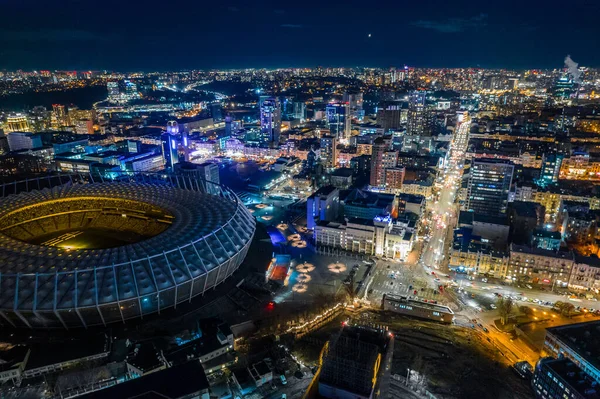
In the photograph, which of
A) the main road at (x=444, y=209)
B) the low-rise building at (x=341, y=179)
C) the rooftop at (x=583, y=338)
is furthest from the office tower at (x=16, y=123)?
the rooftop at (x=583, y=338)

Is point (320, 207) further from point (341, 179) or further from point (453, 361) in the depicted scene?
point (453, 361)

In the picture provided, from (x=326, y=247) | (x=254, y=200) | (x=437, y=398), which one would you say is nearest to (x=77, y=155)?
(x=254, y=200)

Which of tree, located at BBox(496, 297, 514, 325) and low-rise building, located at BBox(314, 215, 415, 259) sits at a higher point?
low-rise building, located at BBox(314, 215, 415, 259)

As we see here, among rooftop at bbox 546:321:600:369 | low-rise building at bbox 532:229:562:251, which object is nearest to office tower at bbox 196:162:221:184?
low-rise building at bbox 532:229:562:251

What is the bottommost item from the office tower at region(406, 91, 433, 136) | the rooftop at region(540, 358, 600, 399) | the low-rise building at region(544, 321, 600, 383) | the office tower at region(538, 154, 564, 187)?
the low-rise building at region(544, 321, 600, 383)

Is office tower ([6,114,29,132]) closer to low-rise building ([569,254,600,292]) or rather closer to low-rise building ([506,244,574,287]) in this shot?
low-rise building ([506,244,574,287])

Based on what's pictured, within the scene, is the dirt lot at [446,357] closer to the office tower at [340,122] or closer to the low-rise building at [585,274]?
the low-rise building at [585,274]

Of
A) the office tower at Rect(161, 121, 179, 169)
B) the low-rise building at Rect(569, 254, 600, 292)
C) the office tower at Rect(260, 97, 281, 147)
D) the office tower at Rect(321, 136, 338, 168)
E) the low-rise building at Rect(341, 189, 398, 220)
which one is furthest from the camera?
the office tower at Rect(260, 97, 281, 147)
